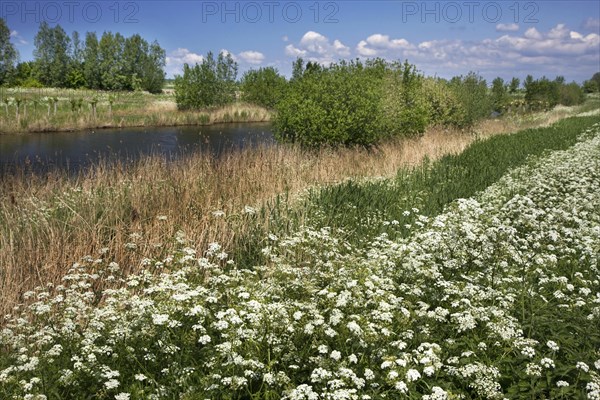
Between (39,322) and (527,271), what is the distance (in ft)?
16.6

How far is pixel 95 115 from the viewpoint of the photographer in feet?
114

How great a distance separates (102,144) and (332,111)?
1564 centimetres

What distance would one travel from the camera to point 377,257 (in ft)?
16.7

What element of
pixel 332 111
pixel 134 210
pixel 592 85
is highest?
pixel 592 85

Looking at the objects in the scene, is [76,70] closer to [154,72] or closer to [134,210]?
[154,72]

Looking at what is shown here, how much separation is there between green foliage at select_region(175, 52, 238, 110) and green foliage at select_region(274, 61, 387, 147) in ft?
97.6

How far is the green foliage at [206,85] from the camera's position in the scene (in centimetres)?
4566

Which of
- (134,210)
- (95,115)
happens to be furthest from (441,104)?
(95,115)

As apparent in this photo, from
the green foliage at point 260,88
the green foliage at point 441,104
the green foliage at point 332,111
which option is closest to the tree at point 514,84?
the green foliage at point 260,88

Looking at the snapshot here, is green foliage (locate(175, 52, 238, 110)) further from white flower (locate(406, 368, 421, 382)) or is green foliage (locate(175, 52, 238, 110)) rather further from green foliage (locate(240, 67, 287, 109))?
white flower (locate(406, 368, 421, 382))

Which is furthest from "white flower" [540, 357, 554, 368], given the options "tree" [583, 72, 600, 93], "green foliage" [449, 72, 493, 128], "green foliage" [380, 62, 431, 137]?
"tree" [583, 72, 600, 93]

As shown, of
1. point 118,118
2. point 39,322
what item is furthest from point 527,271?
point 118,118

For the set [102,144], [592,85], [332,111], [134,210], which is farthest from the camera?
[592,85]

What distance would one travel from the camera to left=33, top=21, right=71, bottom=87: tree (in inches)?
2985
